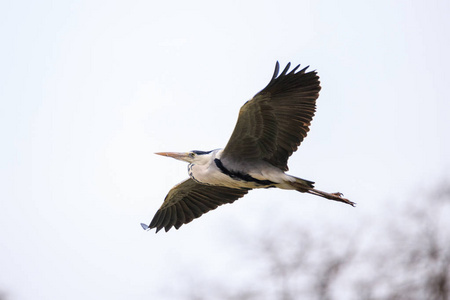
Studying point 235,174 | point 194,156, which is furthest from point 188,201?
point 235,174

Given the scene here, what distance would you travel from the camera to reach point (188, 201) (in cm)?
1450

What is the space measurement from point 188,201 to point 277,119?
2.53 metres

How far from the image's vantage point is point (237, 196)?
46.7 feet

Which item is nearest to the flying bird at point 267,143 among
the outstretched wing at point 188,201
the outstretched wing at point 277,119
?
the outstretched wing at point 277,119

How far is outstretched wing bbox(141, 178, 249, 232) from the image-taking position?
1429 cm

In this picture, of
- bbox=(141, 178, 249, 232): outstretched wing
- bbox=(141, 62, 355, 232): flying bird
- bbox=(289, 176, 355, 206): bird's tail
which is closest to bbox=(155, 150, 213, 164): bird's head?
bbox=(141, 62, 355, 232): flying bird

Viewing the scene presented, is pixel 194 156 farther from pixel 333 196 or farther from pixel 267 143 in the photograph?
pixel 333 196

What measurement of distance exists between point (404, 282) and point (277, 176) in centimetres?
212

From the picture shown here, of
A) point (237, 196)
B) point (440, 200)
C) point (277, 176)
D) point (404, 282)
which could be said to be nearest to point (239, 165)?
point (277, 176)

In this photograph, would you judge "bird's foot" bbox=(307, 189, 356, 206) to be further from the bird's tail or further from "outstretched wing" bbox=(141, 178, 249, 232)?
"outstretched wing" bbox=(141, 178, 249, 232)

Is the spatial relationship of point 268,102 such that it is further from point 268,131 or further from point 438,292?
point 438,292

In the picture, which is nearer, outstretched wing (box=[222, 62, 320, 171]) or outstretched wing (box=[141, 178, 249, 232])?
outstretched wing (box=[222, 62, 320, 171])

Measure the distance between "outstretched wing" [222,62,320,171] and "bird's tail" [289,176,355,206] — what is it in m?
0.28

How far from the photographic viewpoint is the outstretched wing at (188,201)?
14289 mm
